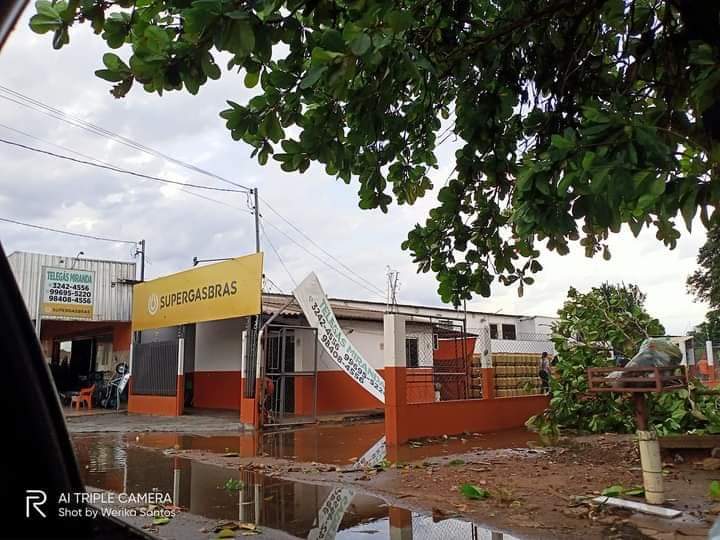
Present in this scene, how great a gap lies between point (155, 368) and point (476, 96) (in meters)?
15.6

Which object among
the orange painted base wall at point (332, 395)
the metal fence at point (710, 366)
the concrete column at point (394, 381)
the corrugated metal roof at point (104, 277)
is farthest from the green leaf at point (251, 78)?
the corrugated metal roof at point (104, 277)

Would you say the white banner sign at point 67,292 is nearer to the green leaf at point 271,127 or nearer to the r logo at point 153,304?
the r logo at point 153,304

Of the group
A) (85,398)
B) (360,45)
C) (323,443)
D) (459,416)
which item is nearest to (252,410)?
(323,443)

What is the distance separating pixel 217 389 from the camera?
750 inches

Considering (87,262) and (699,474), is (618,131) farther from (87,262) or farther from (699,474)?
(87,262)

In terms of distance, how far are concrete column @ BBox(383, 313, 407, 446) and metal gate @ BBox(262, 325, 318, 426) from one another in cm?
423

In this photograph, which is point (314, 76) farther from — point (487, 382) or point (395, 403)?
point (487, 382)

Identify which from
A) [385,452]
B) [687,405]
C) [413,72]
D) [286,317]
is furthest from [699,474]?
[286,317]

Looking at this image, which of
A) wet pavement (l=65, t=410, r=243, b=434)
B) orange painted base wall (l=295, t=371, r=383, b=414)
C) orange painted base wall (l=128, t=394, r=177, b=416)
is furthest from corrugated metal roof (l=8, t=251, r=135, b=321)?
orange painted base wall (l=295, t=371, r=383, b=414)

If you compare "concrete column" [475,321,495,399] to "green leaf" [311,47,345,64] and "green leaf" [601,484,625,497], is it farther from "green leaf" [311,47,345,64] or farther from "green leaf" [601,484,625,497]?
"green leaf" [311,47,345,64]

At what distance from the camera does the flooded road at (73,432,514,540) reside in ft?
17.0

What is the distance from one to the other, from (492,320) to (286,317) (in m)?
18.3

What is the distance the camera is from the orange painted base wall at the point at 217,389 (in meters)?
18.4

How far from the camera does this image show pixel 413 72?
327 cm
